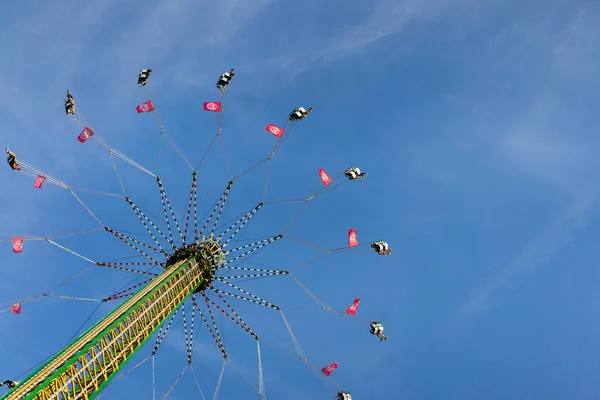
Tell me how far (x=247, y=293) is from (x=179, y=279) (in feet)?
23.0

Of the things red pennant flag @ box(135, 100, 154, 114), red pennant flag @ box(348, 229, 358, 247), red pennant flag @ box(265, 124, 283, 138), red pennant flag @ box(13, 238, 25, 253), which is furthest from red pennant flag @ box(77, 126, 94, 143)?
red pennant flag @ box(348, 229, 358, 247)

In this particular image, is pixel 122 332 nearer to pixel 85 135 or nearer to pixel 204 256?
pixel 204 256

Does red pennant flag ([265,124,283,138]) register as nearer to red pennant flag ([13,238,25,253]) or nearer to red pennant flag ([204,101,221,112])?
red pennant flag ([204,101,221,112])

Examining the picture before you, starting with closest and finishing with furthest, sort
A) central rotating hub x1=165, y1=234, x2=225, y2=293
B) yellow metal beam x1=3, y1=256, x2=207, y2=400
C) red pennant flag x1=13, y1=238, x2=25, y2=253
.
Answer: yellow metal beam x1=3, y1=256, x2=207, y2=400, red pennant flag x1=13, y1=238, x2=25, y2=253, central rotating hub x1=165, y1=234, x2=225, y2=293

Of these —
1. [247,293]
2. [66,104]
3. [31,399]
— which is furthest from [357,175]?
[31,399]

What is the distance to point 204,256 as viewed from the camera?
53.1 m

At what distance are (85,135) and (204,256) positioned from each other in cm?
1726

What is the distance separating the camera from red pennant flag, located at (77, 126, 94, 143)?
4756 cm

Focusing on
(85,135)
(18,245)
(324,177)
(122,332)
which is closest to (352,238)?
(324,177)

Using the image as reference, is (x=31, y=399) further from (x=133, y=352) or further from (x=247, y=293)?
(x=247, y=293)

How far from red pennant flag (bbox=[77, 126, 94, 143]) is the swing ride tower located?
14.8 metres

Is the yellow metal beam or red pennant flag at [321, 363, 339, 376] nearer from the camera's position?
the yellow metal beam

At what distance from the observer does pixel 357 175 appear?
166ft

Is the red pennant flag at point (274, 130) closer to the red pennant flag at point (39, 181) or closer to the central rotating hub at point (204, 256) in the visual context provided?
the central rotating hub at point (204, 256)
